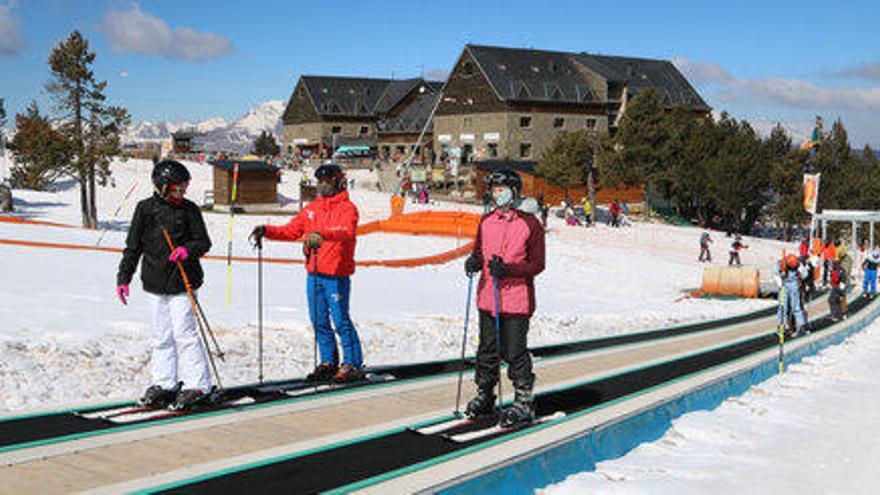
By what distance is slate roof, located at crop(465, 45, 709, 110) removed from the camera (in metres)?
74.5

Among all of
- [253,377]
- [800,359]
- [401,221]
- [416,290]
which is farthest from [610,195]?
[253,377]

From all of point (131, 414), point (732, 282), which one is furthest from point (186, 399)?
point (732, 282)

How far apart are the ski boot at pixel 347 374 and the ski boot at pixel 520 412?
1.94 meters

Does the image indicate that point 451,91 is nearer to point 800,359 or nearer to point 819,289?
point 819,289

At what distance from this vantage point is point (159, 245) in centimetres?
673

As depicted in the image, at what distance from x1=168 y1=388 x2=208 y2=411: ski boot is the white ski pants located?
0.05 m

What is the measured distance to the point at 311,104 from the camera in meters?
96.7

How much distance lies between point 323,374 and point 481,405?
187 centimetres

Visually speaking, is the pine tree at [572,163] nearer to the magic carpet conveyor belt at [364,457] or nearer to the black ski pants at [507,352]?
the magic carpet conveyor belt at [364,457]

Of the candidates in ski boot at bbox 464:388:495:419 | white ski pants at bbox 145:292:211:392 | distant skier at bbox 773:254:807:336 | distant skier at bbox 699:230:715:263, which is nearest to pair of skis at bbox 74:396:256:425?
white ski pants at bbox 145:292:211:392

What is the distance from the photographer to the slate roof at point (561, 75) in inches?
2933

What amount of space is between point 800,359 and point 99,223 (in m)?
33.6

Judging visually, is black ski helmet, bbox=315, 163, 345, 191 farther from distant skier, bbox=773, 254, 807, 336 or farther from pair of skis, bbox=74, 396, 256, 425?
distant skier, bbox=773, 254, 807, 336

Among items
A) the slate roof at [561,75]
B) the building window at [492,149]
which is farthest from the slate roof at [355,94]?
the building window at [492,149]
